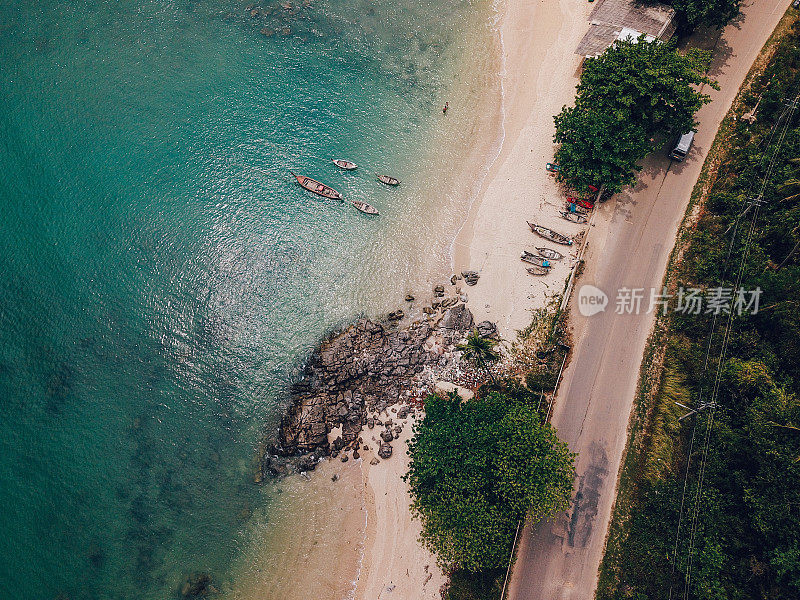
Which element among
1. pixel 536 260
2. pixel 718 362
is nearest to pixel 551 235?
pixel 536 260

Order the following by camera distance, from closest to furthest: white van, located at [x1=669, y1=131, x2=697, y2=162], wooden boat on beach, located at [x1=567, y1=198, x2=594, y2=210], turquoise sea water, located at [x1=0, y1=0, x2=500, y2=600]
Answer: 1. turquoise sea water, located at [x1=0, y1=0, x2=500, y2=600]
2. white van, located at [x1=669, y1=131, x2=697, y2=162]
3. wooden boat on beach, located at [x1=567, y1=198, x2=594, y2=210]

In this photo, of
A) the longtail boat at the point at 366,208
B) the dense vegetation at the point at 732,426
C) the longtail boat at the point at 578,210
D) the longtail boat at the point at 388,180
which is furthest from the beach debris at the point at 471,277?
the dense vegetation at the point at 732,426

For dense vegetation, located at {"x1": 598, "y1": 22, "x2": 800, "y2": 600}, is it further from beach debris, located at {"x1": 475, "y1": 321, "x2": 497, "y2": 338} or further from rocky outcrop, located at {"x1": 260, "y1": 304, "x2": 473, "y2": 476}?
rocky outcrop, located at {"x1": 260, "y1": 304, "x2": 473, "y2": 476}

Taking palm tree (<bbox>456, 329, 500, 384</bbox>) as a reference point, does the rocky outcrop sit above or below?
below

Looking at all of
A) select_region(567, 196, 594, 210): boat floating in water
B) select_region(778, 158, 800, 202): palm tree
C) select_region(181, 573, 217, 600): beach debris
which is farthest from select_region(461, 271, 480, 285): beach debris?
select_region(181, 573, 217, 600): beach debris

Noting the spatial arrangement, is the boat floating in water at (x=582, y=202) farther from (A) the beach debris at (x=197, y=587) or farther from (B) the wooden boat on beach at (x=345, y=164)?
(A) the beach debris at (x=197, y=587)

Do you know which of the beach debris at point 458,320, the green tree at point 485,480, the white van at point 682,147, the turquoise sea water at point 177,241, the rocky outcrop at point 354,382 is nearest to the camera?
the green tree at point 485,480
